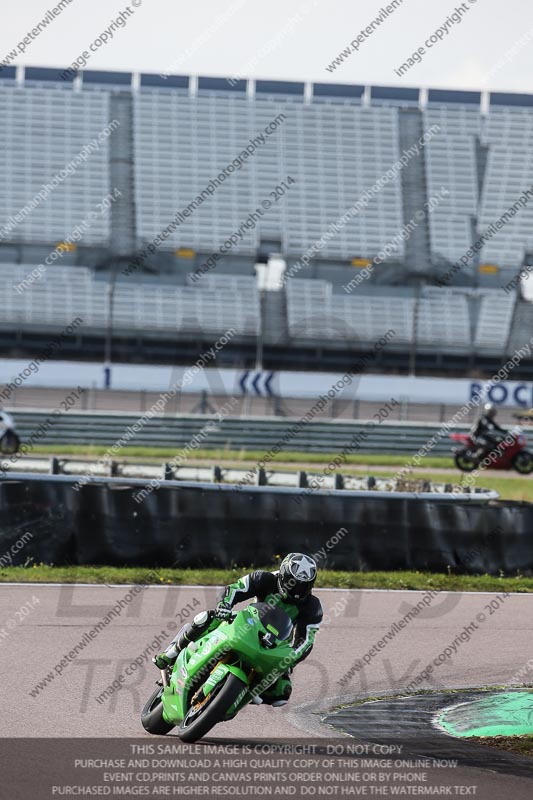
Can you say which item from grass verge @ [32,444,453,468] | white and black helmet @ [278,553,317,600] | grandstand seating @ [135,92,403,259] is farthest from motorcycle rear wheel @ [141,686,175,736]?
grandstand seating @ [135,92,403,259]

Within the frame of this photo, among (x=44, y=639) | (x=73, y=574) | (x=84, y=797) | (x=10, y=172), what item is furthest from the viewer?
(x=10, y=172)

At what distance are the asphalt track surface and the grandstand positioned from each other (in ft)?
103

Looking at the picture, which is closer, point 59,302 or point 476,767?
point 476,767

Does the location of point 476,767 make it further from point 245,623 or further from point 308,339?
point 308,339

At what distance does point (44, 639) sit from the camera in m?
9.70

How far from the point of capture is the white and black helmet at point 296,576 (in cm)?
678

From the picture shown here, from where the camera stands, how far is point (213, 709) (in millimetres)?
6340

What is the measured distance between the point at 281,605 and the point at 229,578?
5948 mm

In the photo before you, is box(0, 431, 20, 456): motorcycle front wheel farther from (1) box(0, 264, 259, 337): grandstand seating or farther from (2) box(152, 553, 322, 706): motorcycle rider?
(1) box(0, 264, 259, 337): grandstand seating

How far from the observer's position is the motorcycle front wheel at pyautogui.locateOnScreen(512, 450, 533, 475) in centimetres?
2509

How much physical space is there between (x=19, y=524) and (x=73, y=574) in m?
0.86

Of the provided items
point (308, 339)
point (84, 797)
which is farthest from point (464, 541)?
point (308, 339)

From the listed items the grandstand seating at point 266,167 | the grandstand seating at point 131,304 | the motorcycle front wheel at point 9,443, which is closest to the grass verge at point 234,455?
the motorcycle front wheel at point 9,443

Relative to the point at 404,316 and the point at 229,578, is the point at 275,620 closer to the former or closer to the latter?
the point at 229,578
